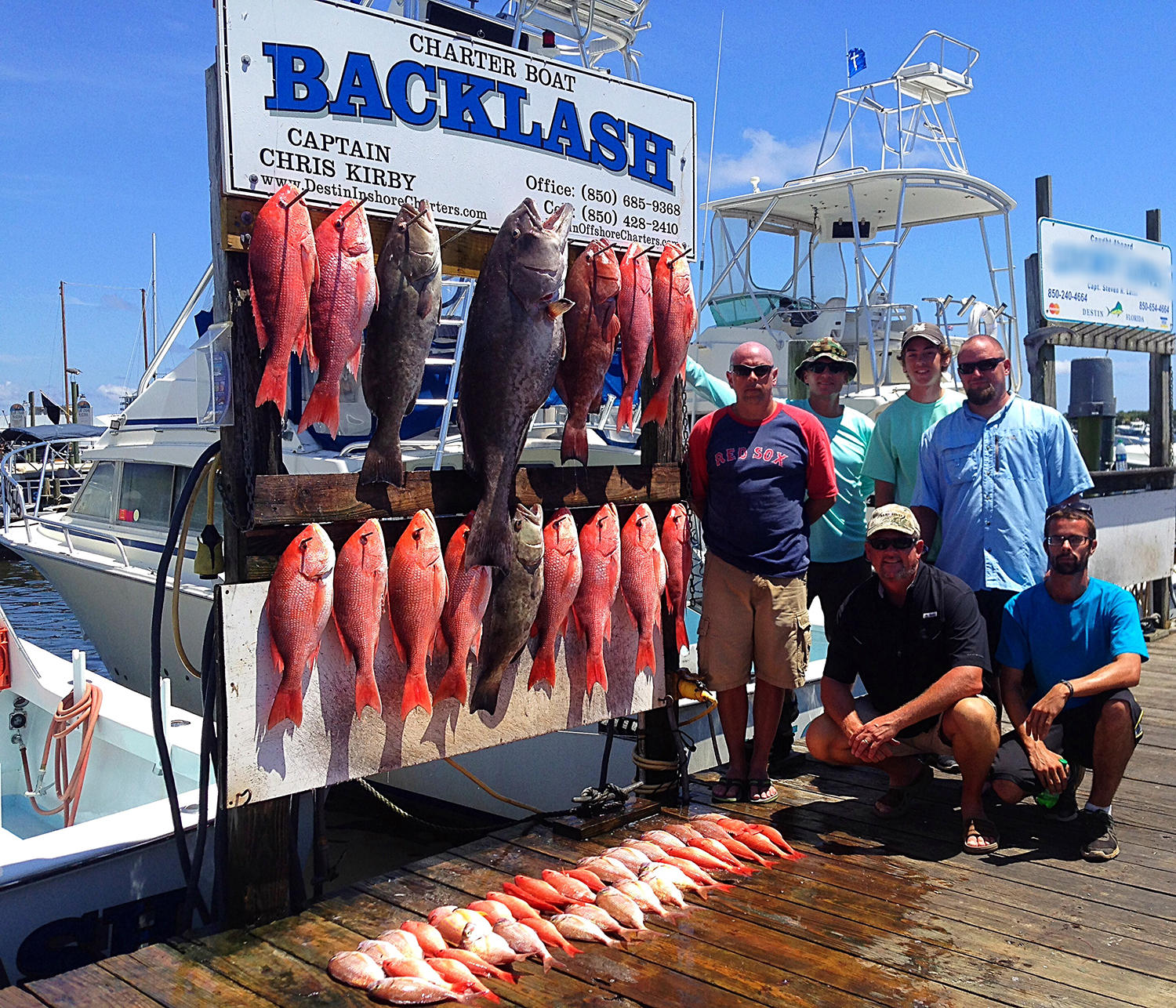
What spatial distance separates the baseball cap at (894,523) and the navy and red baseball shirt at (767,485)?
0.39m

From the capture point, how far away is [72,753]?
18.5ft

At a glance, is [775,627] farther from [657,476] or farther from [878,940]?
[878,940]

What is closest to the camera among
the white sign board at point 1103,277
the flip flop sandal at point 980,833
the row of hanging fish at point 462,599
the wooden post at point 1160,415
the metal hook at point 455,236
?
the row of hanging fish at point 462,599

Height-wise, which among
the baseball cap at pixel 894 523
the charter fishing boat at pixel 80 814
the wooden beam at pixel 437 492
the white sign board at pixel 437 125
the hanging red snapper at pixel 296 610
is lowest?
the charter fishing boat at pixel 80 814

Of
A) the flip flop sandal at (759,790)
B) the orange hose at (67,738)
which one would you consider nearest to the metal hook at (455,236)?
the flip flop sandal at (759,790)

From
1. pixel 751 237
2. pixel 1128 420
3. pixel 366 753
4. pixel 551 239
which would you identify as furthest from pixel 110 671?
pixel 1128 420

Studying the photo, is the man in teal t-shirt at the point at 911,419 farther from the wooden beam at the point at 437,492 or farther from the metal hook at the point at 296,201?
the metal hook at the point at 296,201

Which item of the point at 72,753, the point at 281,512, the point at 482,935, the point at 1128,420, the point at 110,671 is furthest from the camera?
the point at 1128,420

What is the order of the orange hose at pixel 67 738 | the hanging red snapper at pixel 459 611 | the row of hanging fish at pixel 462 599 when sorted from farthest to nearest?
the orange hose at pixel 67 738, the hanging red snapper at pixel 459 611, the row of hanging fish at pixel 462 599

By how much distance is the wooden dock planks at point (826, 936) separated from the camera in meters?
2.62

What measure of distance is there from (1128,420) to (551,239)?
53.4 m

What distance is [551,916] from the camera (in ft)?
10.2

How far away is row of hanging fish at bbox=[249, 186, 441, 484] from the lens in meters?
2.92

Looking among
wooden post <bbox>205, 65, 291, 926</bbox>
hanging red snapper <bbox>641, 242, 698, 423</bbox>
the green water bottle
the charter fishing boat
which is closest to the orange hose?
the charter fishing boat
